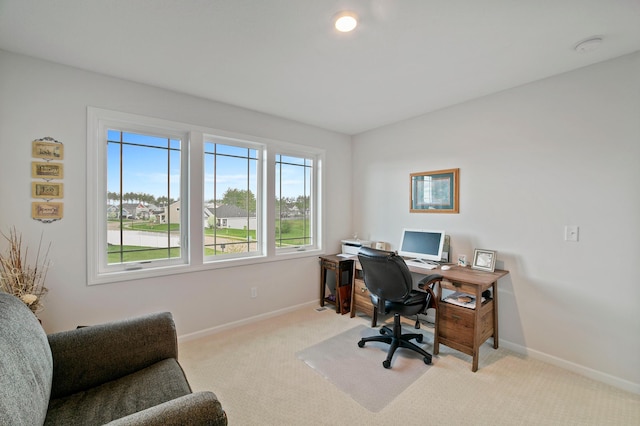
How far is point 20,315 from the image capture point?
1.24 meters

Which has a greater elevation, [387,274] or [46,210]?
[46,210]

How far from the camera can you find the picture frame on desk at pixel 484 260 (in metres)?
2.65

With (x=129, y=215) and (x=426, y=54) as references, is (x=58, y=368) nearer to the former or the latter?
(x=129, y=215)

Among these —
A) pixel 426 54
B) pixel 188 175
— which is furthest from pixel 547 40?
pixel 188 175

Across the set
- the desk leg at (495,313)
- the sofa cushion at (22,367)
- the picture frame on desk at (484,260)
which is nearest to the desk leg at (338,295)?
the picture frame on desk at (484,260)

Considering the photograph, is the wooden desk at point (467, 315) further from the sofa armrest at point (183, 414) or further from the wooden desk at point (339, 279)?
the sofa armrest at point (183, 414)

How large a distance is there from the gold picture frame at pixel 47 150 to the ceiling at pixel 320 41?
2.11 feet

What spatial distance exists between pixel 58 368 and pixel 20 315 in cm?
33

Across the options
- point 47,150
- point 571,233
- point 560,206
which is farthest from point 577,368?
point 47,150

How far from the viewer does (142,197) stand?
2682mm

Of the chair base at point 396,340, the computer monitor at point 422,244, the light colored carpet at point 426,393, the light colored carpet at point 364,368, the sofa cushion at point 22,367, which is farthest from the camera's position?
the computer monitor at point 422,244

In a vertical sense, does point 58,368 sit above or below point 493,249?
below

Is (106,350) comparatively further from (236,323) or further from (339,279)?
(339,279)

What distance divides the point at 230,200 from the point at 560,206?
319 cm
